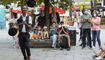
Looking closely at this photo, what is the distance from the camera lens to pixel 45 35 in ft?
46.6

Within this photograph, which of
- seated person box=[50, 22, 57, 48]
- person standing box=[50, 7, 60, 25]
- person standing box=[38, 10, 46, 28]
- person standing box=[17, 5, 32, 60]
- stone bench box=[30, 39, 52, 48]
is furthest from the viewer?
person standing box=[38, 10, 46, 28]

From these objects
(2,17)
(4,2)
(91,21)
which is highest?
(4,2)

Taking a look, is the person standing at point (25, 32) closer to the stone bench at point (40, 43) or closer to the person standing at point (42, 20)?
the stone bench at point (40, 43)

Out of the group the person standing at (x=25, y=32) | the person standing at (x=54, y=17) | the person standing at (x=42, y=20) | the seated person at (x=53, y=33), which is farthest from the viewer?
the person standing at (x=42, y=20)

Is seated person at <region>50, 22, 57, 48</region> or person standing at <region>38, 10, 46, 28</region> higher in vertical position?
person standing at <region>38, 10, 46, 28</region>

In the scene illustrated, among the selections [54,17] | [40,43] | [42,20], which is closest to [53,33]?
[40,43]

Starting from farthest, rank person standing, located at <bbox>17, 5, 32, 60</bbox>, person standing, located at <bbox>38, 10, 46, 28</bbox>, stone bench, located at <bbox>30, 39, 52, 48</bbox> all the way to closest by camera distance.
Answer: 1. person standing, located at <bbox>38, 10, 46, 28</bbox>
2. stone bench, located at <bbox>30, 39, 52, 48</bbox>
3. person standing, located at <bbox>17, 5, 32, 60</bbox>

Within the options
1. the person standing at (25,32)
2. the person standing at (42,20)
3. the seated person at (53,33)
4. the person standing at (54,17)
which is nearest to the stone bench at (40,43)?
the seated person at (53,33)

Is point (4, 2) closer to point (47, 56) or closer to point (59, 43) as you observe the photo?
point (59, 43)

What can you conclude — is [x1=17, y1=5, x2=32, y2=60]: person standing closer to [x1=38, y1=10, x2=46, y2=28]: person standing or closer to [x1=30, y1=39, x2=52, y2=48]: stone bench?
[x1=30, y1=39, x2=52, y2=48]: stone bench

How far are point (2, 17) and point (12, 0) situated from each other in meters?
14.0

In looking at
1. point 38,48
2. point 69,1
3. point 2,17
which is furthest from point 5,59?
point 2,17

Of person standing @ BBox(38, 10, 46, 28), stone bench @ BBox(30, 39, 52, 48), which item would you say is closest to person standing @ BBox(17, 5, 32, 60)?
stone bench @ BBox(30, 39, 52, 48)

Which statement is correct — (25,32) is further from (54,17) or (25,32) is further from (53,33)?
(54,17)
